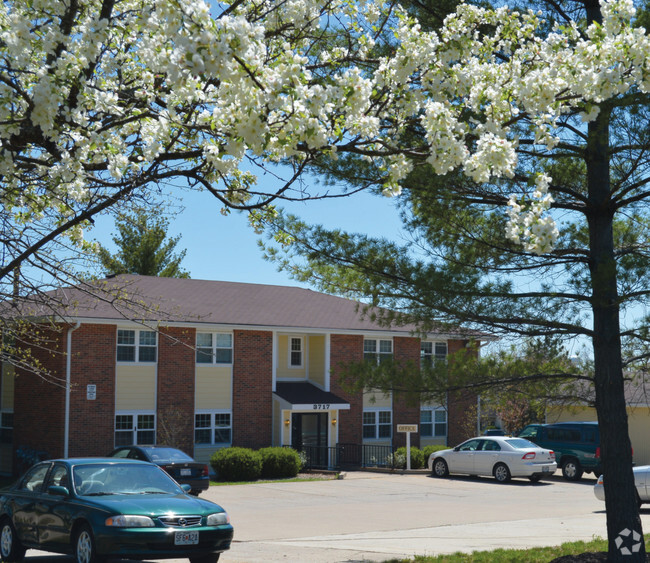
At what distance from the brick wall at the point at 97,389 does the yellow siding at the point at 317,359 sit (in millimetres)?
8698

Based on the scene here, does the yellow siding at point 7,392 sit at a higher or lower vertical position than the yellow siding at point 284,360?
lower

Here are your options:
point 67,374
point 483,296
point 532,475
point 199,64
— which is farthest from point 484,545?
point 67,374

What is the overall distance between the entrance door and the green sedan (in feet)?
66.7

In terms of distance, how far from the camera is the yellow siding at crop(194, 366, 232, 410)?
30566 millimetres

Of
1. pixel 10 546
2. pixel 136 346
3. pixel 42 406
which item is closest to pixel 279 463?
pixel 136 346

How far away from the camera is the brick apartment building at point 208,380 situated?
28.0m

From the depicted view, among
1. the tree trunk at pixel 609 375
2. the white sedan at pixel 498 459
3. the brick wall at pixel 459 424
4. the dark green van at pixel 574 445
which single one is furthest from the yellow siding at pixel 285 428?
the tree trunk at pixel 609 375

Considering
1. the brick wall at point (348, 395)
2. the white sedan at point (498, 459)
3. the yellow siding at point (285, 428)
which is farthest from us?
the brick wall at point (348, 395)

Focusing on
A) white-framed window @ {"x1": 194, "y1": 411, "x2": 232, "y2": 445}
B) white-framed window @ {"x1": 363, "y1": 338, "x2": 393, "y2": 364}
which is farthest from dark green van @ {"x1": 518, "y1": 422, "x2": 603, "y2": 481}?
white-framed window @ {"x1": 194, "y1": 411, "x2": 232, "y2": 445}

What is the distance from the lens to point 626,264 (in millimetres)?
10820

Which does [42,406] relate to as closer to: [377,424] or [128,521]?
[377,424]

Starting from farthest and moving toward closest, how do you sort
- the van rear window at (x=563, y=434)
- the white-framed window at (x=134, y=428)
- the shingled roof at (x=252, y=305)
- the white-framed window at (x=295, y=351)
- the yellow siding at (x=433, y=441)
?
the yellow siding at (x=433, y=441) → the white-framed window at (x=295, y=351) → the shingled roof at (x=252, y=305) → the van rear window at (x=563, y=434) → the white-framed window at (x=134, y=428)

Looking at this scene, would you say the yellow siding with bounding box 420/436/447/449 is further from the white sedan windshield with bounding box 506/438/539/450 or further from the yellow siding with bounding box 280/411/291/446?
the white sedan windshield with bounding box 506/438/539/450

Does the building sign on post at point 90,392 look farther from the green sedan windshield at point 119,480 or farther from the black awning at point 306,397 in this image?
the green sedan windshield at point 119,480
